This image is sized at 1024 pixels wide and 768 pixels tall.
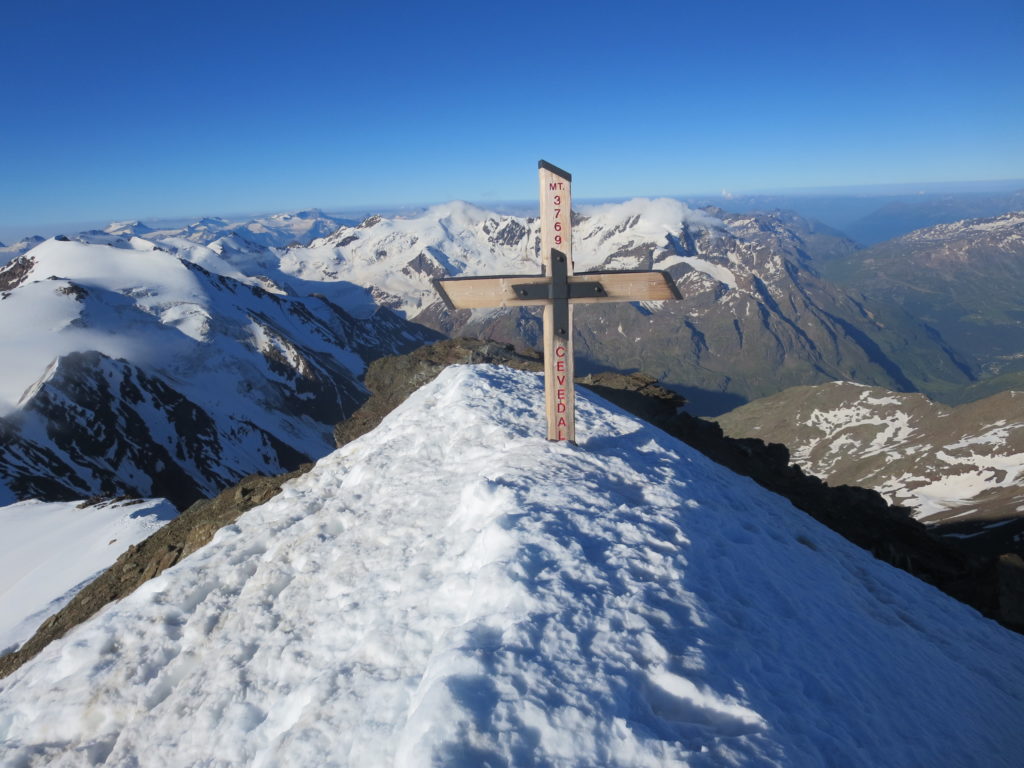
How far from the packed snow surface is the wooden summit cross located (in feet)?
10.1

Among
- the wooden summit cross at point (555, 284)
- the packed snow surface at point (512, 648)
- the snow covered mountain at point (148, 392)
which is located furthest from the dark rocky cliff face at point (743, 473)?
the snow covered mountain at point (148, 392)

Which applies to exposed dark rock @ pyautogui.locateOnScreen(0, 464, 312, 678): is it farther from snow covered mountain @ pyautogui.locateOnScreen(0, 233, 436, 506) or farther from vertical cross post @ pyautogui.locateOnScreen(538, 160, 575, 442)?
snow covered mountain @ pyautogui.locateOnScreen(0, 233, 436, 506)

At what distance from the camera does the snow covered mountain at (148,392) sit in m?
81.8

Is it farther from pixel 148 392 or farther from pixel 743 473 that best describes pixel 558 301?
pixel 148 392

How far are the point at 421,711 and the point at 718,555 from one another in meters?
5.62

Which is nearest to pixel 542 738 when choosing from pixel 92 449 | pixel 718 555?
pixel 718 555

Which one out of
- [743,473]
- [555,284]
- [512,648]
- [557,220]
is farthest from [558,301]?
[743,473]

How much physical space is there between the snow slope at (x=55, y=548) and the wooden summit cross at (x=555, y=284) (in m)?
17.9

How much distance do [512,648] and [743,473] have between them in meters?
16.7

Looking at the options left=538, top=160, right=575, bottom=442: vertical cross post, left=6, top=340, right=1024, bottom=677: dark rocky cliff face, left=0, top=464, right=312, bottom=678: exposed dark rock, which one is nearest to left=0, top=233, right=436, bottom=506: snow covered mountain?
left=0, top=464, right=312, bottom=678: exposed dark rock

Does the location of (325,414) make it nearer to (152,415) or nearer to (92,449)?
(152,415)

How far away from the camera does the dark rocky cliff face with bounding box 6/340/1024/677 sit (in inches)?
505

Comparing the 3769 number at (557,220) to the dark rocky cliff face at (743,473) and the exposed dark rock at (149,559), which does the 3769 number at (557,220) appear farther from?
the dark rocky cliff face at (743,473)

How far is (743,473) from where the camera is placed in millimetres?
19984
